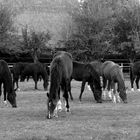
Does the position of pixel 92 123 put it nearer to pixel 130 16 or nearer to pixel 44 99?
pixel 44 99

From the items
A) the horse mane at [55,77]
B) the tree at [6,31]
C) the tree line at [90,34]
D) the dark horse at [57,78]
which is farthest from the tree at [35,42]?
the horse mane at [55,77]

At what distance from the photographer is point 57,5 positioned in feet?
226

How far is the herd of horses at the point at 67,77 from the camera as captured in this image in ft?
47.8

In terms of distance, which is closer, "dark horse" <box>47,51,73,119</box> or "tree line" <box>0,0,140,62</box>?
"dark horse" <box>47,51,73,119</box>

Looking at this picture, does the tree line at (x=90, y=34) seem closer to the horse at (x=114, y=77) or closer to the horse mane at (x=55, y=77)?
the horse at (x=114, y=77)

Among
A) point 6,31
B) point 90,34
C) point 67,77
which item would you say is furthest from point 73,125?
point 90,34

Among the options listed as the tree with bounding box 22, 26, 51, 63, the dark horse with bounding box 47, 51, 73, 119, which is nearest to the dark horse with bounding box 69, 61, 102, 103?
the dark horse with bounding box 47, 51, 73, 119

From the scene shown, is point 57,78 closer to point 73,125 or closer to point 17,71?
point 73,125

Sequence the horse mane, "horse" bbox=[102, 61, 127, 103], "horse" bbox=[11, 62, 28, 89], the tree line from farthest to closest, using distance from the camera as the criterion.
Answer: the tree line
"horse" bbox=[11, 62, 28, 89]
"horse" bbox=[102, 61, 127, 103]
the horse mane

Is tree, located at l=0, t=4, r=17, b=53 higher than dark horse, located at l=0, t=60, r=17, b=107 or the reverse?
higher

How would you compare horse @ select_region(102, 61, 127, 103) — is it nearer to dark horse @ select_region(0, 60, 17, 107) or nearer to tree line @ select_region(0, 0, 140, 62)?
dark horse @ select_region(0, 60, 17, 107)

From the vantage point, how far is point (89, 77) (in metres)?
21.9

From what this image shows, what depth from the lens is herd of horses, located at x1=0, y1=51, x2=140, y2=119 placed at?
14.6m

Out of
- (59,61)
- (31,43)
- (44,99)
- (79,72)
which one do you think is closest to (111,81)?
(79,72)
